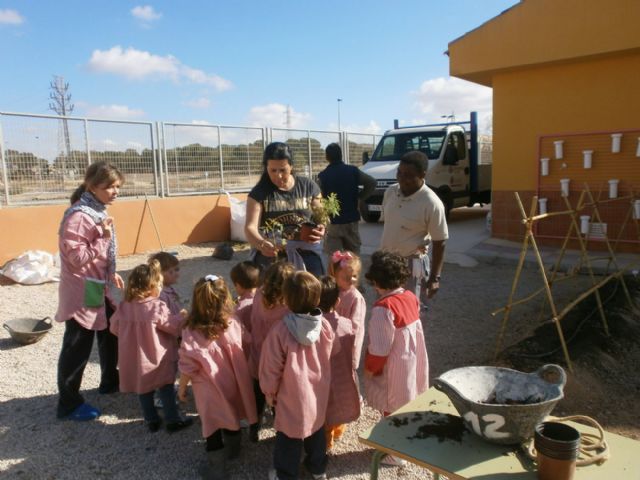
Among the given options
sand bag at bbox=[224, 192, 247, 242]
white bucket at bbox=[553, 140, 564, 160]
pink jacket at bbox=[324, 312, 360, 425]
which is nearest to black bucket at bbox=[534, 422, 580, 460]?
pink jacket at bbox=[324, 312, 360, 425]

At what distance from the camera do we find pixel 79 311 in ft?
10.7

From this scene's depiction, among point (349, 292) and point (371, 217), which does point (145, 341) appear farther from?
point (371, 217)

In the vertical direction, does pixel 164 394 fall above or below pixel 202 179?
below

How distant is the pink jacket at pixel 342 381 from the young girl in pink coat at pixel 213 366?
1.58 feet

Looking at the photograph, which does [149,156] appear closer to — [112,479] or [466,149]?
[466,149]

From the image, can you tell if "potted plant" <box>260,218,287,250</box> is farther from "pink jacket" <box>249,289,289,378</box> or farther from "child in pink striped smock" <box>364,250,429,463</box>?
"child in pink striped smock" <box>364,250,429,463</box>

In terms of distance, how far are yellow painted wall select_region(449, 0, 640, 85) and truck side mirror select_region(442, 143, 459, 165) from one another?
2407 millimetres

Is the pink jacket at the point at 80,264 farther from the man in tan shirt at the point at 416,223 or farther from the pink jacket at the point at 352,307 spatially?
the man in tan shirt at the point at 416,223

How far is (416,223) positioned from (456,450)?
2106 mm

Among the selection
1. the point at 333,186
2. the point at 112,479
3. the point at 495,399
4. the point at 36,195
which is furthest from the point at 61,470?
the point at 36,195

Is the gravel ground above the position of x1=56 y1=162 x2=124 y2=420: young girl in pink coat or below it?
below

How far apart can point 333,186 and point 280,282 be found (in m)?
3.58

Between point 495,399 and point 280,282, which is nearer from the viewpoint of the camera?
point 495,399

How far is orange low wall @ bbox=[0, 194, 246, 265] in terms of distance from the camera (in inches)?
315
